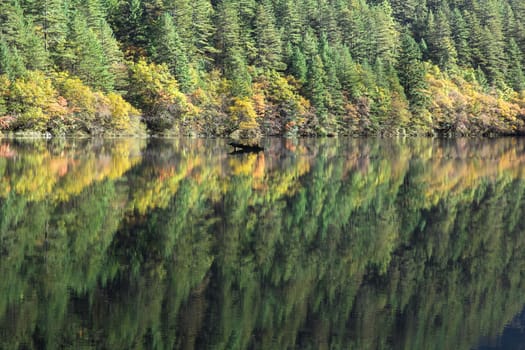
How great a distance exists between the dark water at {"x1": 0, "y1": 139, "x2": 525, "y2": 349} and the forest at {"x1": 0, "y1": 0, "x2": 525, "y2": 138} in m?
37.7

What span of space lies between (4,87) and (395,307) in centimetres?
4950

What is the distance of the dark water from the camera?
944cm

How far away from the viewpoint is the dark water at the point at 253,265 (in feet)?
31.0

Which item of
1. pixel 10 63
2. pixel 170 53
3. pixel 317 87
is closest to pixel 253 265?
pixel 10 63

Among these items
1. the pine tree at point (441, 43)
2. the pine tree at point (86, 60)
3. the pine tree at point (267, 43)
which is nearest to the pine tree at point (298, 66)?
the pine tree at point (267, 43)

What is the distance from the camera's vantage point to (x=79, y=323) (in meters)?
9.30

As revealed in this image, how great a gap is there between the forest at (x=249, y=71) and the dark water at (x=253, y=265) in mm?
37727

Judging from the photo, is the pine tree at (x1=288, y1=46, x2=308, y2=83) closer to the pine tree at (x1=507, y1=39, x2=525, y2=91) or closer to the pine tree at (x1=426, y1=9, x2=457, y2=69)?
the pine tree at (x1=426, y1=9, x2=457, y2=69)

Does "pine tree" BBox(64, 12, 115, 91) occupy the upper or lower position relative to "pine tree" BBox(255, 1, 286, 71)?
lower

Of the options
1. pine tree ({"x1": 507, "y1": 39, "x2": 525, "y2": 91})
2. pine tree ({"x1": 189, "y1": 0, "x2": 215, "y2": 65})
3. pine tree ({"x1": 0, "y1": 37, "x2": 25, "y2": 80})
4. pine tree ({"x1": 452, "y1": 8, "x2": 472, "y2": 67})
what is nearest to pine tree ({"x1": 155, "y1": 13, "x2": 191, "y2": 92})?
pine tree ({"x1": 189, "y1": 0, "x2": 215, "y2": 65})

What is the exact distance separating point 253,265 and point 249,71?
69.3 m

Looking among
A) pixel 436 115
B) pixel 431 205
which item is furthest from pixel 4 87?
pixel 436 115

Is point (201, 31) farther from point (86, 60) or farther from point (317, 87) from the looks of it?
point (86, 60)

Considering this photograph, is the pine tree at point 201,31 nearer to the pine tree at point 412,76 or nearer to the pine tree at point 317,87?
the pine tree at point 317,87
